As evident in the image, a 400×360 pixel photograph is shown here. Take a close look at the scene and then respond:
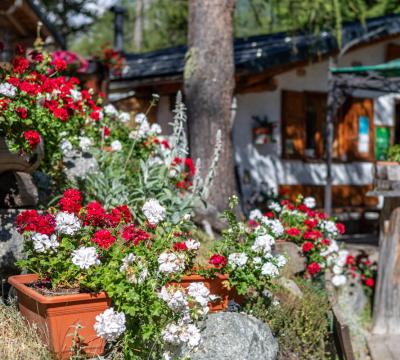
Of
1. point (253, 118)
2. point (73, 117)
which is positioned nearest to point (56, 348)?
point (73, 117)

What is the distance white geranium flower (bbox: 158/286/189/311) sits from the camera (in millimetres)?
3881

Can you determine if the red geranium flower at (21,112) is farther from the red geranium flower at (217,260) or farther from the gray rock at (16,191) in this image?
the red geranium flower at (217,260)

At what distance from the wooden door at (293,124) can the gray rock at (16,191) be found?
7.04 metres

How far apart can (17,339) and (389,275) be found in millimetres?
5092

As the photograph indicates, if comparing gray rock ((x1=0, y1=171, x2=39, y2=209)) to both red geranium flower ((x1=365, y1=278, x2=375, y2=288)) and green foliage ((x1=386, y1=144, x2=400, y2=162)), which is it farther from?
red geranium flower ((x1=365, y1=278, x2=375, y2=288))

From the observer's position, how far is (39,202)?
6.10 meters

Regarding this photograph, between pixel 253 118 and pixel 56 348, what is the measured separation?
809 cm

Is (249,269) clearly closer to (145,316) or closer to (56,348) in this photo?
(145,316)

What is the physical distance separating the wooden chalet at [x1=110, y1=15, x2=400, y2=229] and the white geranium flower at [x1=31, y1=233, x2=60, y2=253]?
6740mm

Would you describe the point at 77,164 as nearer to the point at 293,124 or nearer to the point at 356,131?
the point at 293,124

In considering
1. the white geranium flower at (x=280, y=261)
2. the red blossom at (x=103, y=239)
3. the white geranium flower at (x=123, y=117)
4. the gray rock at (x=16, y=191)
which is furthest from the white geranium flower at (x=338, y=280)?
the red blossom at (x=103, y=239)

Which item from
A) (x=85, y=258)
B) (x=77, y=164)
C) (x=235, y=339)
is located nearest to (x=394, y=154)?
(x=77, y=164)

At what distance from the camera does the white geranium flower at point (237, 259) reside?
15.3ft

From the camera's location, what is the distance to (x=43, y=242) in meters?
4.09
